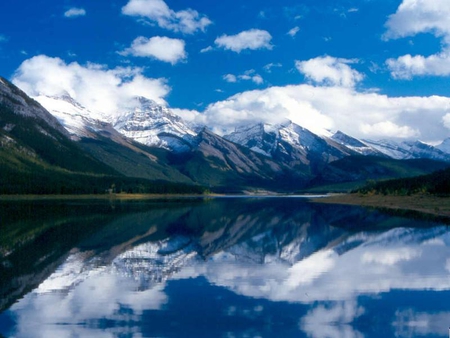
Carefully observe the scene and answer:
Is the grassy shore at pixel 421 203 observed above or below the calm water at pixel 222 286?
above

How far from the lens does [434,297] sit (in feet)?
104

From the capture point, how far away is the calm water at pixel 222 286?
989 inches

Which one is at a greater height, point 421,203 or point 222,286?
point 421,203

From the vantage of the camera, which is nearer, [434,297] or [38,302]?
[38,302]

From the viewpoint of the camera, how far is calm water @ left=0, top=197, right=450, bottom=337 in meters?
25.1

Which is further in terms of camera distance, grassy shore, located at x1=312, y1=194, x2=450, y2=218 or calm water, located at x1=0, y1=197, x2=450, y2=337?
grassy shore, located at x1=312, y1=194, x2=450, y2=218

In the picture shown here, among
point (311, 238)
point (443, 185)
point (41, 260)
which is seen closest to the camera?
point (41, 260)

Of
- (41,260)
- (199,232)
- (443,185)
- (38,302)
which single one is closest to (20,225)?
(199,232)

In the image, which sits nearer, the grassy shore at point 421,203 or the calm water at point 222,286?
the calm water at point 222,286

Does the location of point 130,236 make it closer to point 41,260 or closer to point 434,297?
point 41,260

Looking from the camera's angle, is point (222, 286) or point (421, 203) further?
point (421, 203)

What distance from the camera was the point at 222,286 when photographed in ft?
115

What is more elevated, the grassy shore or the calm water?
the grassy shore

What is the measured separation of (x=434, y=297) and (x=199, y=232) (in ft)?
155
